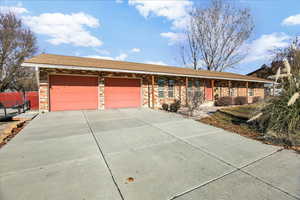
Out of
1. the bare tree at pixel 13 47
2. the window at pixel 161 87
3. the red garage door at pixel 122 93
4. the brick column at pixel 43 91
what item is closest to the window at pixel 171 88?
the window at pixel 161 87

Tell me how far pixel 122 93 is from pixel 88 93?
2139mm

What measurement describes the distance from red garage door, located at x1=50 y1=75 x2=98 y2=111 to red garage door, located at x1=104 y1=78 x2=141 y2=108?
80cm

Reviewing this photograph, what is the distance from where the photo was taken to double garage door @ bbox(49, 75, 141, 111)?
765cm

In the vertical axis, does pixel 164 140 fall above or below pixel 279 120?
below

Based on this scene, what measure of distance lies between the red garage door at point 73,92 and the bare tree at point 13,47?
14672mm

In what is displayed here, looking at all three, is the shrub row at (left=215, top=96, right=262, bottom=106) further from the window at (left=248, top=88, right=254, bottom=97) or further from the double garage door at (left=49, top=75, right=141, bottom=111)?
the double garage door at (left=49, top=75, right=141, bottom=111)

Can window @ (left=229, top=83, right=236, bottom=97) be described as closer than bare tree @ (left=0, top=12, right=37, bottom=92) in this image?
Yes

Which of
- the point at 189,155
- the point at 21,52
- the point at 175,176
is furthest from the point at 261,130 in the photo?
the point at 21,52

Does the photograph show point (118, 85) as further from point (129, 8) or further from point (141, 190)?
point (141, 190)

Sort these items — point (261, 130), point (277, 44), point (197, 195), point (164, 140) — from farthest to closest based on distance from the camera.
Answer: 1. point (277, 44)
2. point (261, 130)
3. point (164, 140)
4. point (197, 195)

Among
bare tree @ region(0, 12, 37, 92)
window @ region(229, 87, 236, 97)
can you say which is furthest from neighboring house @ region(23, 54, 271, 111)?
bare tree @ region(0, 12, 37, 92)

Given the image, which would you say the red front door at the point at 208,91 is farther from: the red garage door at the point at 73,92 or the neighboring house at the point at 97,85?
the red garage door at the point at 73,92

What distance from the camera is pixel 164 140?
3.63 metres

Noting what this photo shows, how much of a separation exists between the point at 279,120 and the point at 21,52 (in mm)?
24823
